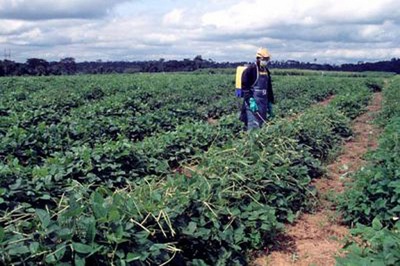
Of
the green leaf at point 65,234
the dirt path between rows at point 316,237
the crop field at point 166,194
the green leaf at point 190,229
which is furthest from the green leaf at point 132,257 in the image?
the dirt path between rows at point 316,237

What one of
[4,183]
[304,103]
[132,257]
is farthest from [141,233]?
[304,103]

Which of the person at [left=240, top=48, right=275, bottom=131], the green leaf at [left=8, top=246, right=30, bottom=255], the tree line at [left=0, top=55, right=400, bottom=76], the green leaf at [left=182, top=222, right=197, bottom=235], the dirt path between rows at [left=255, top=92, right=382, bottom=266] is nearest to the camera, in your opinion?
the green leaf at [left=8, top=246, right=30, bottom=255]

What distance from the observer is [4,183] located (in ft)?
15.7

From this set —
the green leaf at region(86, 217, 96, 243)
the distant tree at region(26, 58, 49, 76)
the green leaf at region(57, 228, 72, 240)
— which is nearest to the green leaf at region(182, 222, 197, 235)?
the green leaf at region(86, 217, 96, 243)

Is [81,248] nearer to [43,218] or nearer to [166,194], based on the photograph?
[43,218]

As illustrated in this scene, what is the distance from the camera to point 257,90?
8.85 meters

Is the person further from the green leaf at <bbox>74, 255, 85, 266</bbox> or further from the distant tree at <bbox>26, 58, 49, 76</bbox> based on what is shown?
the distant tree at <bbox>26, 58, 49, 76</bbox>

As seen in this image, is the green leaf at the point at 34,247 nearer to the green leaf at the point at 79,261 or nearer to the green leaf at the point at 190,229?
the green leaf at the point at 79,261

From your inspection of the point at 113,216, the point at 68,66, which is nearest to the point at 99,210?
the point at 113,216

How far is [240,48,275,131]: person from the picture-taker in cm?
873

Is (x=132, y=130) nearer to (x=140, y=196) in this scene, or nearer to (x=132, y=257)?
(x=140, y=196)

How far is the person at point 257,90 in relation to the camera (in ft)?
28.7

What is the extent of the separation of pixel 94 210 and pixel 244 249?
1.70 m

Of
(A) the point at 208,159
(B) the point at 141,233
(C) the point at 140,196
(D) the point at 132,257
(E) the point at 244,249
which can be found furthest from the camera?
(A) the point at 208,159
